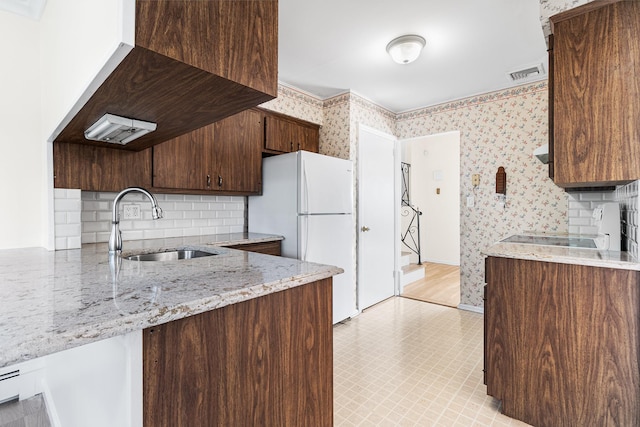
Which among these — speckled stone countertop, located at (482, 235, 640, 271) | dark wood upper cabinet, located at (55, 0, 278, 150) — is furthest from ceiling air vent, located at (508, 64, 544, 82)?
dark wood upper cabinet, located at (55, 0, 278, 150)

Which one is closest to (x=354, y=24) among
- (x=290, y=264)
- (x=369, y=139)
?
(x=369, y=139)

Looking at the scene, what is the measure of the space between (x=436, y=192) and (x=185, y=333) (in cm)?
611

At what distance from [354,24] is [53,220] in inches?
93.5

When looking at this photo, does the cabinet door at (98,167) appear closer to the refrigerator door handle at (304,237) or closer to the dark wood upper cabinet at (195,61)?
the dark wood upper cabinet at (195,61)

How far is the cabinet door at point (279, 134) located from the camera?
3.19m

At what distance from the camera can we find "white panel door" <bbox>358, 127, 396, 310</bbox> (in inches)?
143

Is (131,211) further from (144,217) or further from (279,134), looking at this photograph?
(279,134)

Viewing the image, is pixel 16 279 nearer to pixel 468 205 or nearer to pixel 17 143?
pixel 17 143

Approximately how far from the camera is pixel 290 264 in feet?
4.17

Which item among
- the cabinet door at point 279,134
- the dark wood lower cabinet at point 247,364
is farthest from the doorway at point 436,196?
the dark wood lower cabinet at point 247,364

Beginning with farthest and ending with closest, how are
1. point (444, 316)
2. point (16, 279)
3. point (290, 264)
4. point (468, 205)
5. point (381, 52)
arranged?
point (468, 205) < point (444, 316) < point (381, 52) < point (290, 264) < point (16, 279)

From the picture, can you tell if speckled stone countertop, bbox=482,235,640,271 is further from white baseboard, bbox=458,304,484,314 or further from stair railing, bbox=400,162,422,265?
stair railing, bbox=400,162,422,265

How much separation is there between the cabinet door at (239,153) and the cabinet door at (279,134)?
0.29 feet

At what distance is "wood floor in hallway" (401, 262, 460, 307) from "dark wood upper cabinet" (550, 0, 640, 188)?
2.51 meters
